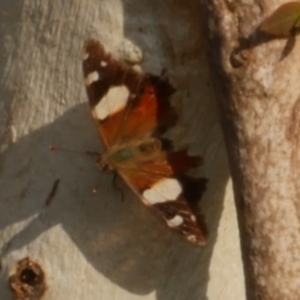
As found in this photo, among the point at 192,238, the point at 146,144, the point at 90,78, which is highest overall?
the point at 90,78

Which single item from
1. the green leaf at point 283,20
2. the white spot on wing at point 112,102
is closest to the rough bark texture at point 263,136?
the green leaf at point 283,20

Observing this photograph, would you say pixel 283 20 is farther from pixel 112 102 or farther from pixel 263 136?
pixel 112 102

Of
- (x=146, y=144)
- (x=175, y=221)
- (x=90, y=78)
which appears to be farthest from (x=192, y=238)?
(x=90, y=78)

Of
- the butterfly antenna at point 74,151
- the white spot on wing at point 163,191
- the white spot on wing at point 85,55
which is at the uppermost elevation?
the white spot on wing at point 85,55

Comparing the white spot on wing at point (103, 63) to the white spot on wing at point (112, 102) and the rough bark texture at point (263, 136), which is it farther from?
the rough bark texture at point (263, 136)

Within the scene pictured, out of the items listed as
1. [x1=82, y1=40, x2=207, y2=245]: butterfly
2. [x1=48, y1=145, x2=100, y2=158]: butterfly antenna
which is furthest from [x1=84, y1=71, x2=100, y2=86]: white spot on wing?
[x1=48, y1=145, x2=100, y2=158]: butterfly antenna
